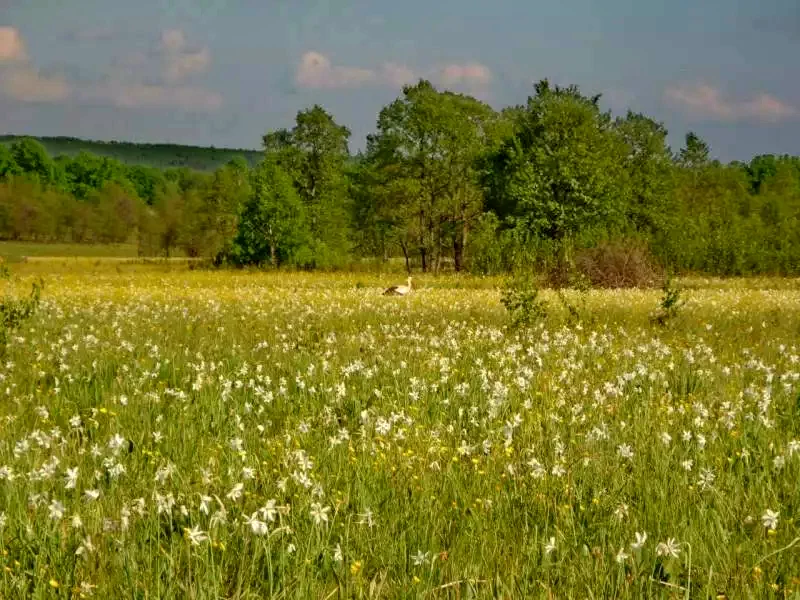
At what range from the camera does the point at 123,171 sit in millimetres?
192125

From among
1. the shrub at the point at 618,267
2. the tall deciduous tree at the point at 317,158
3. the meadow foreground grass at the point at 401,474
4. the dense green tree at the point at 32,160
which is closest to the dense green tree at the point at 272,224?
the tall deciduous tree at the point at 317,158

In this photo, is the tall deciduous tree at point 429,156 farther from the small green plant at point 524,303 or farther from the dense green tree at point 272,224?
the small green plant at point 524,303

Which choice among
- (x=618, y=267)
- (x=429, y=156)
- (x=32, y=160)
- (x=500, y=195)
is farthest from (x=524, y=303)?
(x=32, y=160)

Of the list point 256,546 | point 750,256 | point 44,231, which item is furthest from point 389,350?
point 44,231

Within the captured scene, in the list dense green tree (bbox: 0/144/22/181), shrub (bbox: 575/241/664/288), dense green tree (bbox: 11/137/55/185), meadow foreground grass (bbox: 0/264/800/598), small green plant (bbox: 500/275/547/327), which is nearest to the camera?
meadow foreground grass (bbox: 0/264/800/598)

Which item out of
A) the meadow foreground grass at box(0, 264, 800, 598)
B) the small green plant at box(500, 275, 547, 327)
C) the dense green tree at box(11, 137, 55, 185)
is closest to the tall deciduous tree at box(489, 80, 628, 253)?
the small green plant at box(500, 275, 547, 327)

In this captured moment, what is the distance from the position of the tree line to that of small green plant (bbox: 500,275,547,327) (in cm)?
1749

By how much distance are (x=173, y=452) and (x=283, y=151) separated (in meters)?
67.3

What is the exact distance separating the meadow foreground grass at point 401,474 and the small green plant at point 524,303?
10.5 ft

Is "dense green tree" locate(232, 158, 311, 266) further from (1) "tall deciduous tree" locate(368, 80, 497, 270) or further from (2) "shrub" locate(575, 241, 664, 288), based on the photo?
(2) "shrub" locate(575, 241, 664, 288)

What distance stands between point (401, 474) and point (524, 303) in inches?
373

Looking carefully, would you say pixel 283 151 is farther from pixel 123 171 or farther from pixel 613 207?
pixel 123 171

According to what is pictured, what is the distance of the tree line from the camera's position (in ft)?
159

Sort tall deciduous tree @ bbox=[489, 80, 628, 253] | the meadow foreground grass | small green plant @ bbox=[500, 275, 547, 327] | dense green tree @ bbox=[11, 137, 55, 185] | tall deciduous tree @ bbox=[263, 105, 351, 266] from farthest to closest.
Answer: dense green tree @ bbox=[11, 137, 55, 185]
tall deciduous tree @ bbox=[263, 105, 351, 266]
tall deciduous tree @ bbox=[489, 80, 628, 253]
small green plant @ bbox=[500, 275, 547, 327]
the meadow foreground grass
